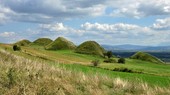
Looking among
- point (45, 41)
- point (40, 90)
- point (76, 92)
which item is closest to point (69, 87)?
point (76, 92)

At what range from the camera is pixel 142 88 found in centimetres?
1373

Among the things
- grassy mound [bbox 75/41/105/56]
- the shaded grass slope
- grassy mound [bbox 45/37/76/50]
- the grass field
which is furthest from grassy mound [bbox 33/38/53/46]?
the shaded grass slope

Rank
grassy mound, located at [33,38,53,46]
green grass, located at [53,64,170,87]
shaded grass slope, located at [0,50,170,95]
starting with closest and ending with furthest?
shaded grass slope, located at [0,50,170,95]
green grass, located at [53,64,170,87]
grassy mound, located at [33,38,53,46]

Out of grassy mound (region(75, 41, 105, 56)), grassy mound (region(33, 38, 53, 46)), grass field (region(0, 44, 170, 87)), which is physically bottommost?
grass field (region(0, 44, 170, 87))

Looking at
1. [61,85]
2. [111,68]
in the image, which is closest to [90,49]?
[111,68]

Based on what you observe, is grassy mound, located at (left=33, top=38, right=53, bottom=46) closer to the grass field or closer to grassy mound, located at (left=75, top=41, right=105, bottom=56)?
grassy mound, located at (left=75, top=41, right=105, bottom=56)

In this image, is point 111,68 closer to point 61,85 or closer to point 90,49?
point 61,85

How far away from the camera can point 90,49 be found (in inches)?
5527

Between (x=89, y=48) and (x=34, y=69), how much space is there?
12670 centimetres

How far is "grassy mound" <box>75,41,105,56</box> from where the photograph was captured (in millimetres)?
137175

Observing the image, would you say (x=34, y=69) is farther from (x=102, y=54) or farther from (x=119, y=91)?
(x=102, y=54)

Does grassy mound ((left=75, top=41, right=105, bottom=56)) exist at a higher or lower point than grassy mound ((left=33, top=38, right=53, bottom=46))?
lower

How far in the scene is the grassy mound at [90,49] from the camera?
137175 mm

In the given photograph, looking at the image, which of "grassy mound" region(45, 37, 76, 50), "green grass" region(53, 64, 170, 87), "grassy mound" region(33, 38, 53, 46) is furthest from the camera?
"grassy mound" region(33, 38, 53, 46)
